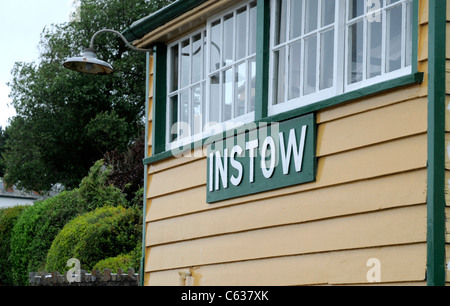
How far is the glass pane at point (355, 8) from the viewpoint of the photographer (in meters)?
6.21

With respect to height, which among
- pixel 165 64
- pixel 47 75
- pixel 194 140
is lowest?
pixel 194 140

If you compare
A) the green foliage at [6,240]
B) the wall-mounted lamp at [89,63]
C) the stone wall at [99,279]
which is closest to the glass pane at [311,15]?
the wall-mounted lamp at [89,63]

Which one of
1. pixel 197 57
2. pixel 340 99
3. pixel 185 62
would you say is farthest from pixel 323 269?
pixel 185 62

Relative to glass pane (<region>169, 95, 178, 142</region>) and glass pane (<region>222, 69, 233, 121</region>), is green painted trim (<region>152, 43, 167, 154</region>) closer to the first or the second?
glass pane (<region>169, 95, 178, 142</region>)

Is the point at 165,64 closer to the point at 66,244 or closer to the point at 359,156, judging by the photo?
the point at 359,156

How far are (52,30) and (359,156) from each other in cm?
3016

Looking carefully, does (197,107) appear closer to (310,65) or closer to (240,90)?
(240,90)

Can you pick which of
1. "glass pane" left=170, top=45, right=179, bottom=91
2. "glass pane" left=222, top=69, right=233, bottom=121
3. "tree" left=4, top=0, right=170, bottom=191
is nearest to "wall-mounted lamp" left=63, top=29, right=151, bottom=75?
"glass pane" left=170, top=45, right=179, bottom=91

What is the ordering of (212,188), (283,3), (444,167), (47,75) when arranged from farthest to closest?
(47,75) → (212,188) → (283,3) → (444,167)

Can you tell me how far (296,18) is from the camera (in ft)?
22.9

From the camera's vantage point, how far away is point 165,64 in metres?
9.06

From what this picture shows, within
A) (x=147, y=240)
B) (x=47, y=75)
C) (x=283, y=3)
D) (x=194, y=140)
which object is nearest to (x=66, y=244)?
(x=147, y=240)

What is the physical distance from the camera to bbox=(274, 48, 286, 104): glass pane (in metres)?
7.06

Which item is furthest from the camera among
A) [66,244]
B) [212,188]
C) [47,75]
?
[47,75]
